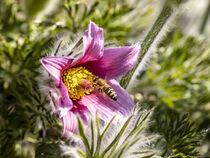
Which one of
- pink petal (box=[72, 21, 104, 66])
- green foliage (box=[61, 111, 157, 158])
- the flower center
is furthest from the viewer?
the flower center

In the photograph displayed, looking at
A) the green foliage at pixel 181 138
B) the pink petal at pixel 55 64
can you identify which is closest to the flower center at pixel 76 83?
the pink petal at pixel 55 64

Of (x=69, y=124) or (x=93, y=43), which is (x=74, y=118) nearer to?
(x=69, y=124)

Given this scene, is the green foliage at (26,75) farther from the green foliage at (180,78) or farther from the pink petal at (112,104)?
the green foliage at (180,78)

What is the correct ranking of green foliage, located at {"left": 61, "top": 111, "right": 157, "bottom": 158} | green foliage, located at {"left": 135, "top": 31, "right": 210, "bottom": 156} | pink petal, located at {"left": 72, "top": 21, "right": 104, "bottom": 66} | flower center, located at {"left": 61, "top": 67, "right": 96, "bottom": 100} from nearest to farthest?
green foliage, located at {"left": 61, "top": 111, "right": 157, "bottom": 158}
pink petal, located at {"left": 72, "top": 21, "right": 104, "bottom": 66}
flower center, located at {"left": 61, "top": 67, "right": 96, "bottom": 100}
green foliage, located at {"left": 135, "top": 31, "right": 210, "bottom": 156}

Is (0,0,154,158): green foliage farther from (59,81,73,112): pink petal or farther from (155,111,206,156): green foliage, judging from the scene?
(155,111,206,156): green foliage

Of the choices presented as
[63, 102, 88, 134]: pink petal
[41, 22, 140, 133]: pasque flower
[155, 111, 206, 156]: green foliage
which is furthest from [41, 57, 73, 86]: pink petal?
[155, 111, 206, 156]: green foliage

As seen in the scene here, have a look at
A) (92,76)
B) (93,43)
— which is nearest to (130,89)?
(92,76)
